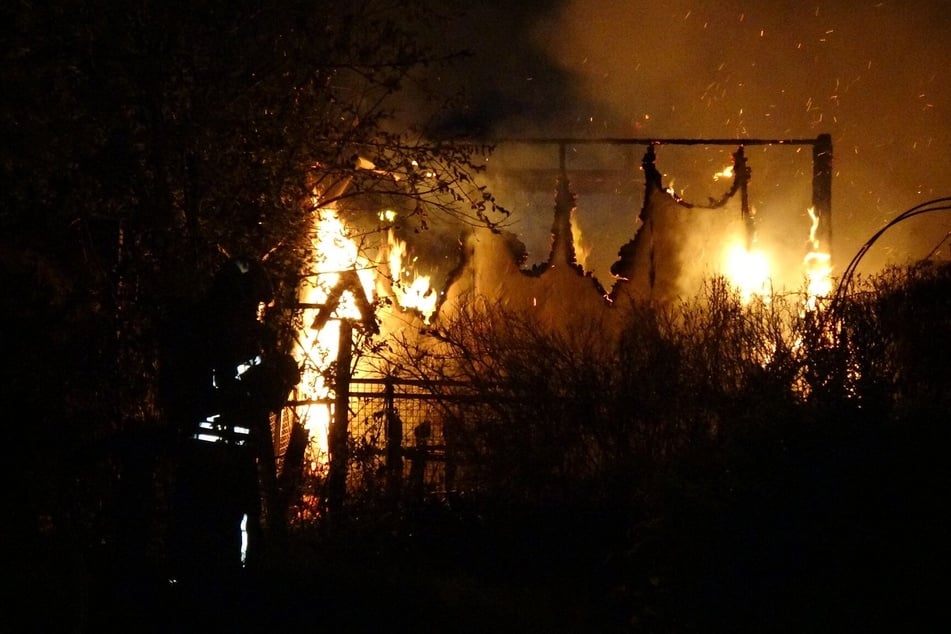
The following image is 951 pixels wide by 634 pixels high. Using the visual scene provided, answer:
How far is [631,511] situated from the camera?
6.54m

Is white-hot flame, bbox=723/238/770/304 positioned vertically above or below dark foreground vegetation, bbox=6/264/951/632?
above

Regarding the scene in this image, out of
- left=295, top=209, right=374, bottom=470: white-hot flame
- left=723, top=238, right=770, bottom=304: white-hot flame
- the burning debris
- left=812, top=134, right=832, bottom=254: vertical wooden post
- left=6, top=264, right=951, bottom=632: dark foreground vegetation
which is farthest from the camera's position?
left=812, top=134, right=832, bottom=254: vertical wooden post

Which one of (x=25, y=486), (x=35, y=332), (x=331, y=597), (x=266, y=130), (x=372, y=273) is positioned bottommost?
(x=331, y=597)

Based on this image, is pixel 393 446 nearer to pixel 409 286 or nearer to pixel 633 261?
pixel 409 286

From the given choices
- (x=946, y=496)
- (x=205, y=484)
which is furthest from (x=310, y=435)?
(x=946, y=496)

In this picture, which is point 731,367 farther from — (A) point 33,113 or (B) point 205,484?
(A) point 33,113

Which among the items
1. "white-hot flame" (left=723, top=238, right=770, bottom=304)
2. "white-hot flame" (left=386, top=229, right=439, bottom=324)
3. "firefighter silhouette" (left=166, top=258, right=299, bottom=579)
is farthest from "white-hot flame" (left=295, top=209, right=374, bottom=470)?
"white-hot flame" (left=723, top=238, right=770, bottom=304)

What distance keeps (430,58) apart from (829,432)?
4323 mm

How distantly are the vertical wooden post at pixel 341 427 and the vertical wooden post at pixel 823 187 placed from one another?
898 centimetres

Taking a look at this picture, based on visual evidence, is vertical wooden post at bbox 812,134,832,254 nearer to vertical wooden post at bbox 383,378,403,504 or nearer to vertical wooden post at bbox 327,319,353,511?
vertical wooden post at bbox 383,378,403,504

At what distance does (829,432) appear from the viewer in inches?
189

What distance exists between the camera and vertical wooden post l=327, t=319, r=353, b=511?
7.07 m

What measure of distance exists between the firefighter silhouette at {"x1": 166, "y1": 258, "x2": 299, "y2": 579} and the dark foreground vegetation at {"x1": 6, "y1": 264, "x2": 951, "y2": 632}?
0.24 metres

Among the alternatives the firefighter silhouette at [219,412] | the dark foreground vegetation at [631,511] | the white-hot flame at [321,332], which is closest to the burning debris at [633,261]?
the white-hot flame at [321,332]
